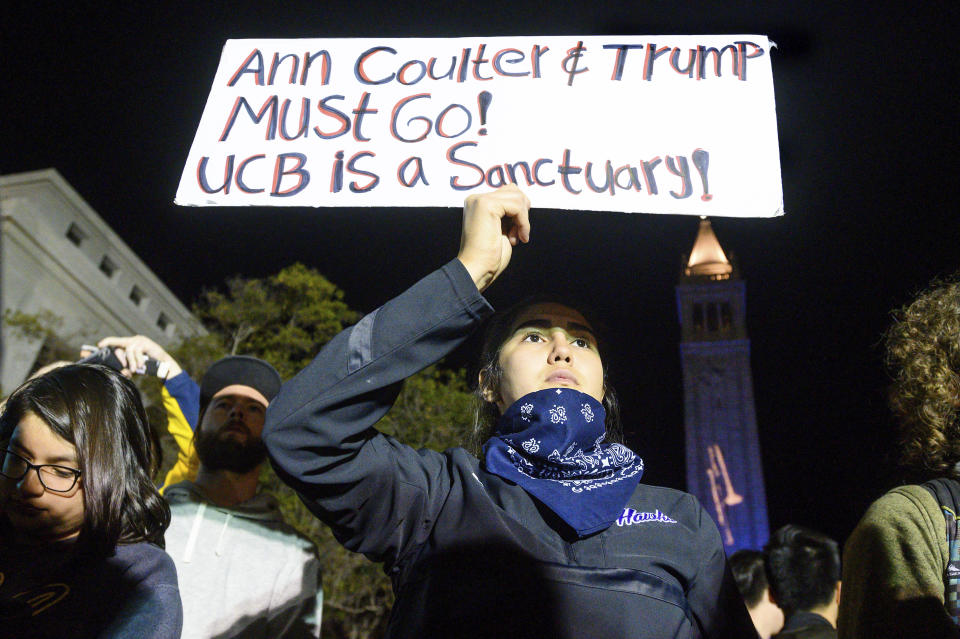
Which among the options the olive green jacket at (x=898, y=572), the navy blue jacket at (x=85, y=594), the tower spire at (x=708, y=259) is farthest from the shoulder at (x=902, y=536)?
the tower spire at (x=708, y=259)

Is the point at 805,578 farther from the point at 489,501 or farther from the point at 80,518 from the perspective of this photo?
the point at 80,518

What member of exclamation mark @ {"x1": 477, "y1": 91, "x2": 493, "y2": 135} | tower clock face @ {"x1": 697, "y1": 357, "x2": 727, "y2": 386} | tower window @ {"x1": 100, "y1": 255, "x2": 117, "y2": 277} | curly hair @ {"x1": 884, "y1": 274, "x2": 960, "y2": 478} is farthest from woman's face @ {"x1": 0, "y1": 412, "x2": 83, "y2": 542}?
tower clock face @ {"x1": 697, "y1": 357, "x2": 727, "y2": 386}

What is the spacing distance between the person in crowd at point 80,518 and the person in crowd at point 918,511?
1548 mm

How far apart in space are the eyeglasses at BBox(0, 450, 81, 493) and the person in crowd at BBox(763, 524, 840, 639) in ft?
9.08

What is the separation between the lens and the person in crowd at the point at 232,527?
2.63 m

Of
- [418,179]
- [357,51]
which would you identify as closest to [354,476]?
[418,179]

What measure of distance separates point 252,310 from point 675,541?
1537 cm

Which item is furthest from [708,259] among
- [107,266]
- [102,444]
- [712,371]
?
[102,444]

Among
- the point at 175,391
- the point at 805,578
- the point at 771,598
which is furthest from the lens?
the point at 771,598

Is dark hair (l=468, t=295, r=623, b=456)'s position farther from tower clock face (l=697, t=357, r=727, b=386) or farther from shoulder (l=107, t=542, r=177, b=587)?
tower clock face (l=697, t=357, r=727, b=386)

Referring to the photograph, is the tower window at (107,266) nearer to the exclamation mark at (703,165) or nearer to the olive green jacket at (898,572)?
the exclamation mark at (703,165)

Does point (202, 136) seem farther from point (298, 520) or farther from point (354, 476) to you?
point (298, 520)

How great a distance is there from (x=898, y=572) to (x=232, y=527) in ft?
6.86

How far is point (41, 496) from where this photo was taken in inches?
73.5
